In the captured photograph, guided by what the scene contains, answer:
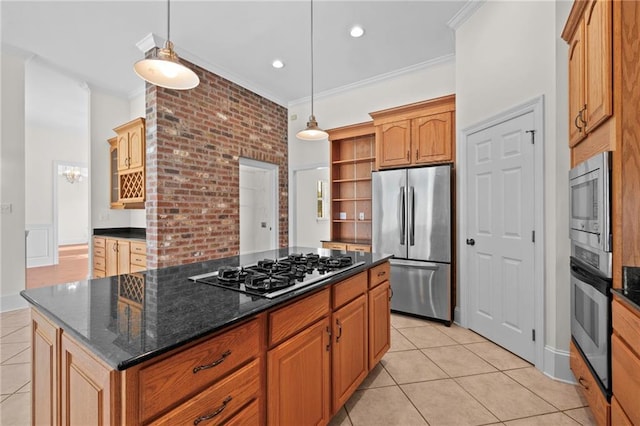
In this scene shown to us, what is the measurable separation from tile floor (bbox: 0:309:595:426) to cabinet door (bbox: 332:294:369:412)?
7.8 inches

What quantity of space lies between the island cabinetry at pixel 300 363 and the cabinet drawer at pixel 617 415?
50.3 inches

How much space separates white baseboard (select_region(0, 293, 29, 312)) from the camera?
11.9 ft

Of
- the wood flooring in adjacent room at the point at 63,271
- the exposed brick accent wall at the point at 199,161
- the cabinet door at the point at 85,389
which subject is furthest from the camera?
the wood flooring in adjacent room at the point at 63,271

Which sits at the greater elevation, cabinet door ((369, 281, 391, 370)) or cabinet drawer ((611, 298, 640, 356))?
cabinet drawer ((611, 298, 640, 356))

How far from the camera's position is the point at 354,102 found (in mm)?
4539

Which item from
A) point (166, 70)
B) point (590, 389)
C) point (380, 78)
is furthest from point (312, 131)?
point (590, 389)

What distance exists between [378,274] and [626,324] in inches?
50.6

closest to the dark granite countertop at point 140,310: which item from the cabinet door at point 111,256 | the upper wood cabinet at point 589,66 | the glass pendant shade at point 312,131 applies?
the glass pendant shade at point 312,131

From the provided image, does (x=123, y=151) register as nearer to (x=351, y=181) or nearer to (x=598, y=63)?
(x=351, y=181)

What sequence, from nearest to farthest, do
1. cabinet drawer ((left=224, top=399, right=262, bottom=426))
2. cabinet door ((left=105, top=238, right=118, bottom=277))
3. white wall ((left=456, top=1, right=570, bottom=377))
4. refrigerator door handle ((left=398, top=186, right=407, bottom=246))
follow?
cabinet drawer ((left=224, top=399, right=262, bottom=426)) → white wall ((left=456, top=1, right=570, bottom=377)) → refrigerator door handle ((left=398, top=186, right=407, bottom=246)) → cabinet door ((left=105, top=238, right=118, bottom=277))

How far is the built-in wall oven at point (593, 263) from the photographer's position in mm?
1453

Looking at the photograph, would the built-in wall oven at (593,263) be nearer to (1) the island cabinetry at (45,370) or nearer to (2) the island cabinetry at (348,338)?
(2) the island cabinetry at (348,338)

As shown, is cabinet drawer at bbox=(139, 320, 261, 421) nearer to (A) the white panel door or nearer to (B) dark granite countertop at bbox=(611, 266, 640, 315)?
(B) dark granite countertop at bbox=(611, 266, 640, 315)

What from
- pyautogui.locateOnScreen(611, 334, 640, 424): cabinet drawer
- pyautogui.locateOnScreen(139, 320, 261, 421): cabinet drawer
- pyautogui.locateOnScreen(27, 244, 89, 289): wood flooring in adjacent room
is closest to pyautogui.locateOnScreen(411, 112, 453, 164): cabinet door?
pyautogui.locateOnScreen(611, 334, 640, 424): cabinet drawer
